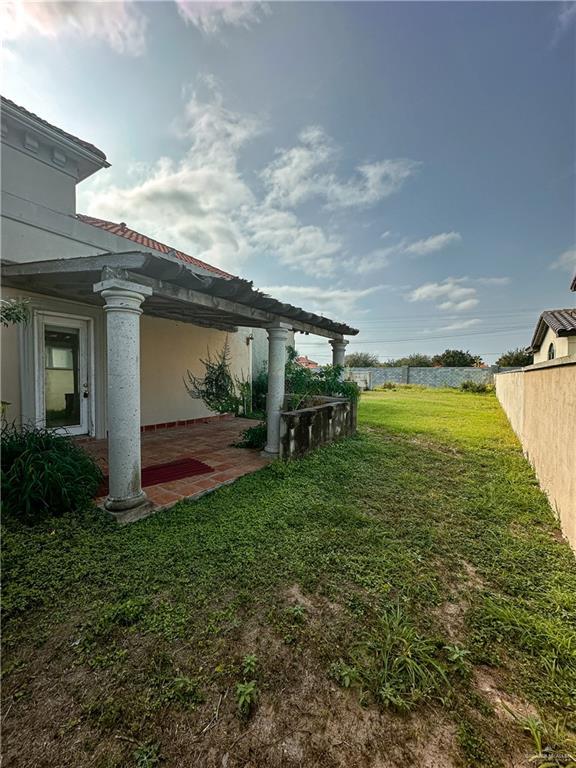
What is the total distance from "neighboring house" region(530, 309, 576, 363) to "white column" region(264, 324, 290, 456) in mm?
7655

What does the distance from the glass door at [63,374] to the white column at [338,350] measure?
239 inches

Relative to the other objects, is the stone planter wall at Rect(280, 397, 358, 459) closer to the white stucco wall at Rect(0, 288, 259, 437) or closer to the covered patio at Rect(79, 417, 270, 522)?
the covered patio at Rect(79, 417, 270, 522)

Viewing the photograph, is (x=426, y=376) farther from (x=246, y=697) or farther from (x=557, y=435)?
(x=246, y=697)

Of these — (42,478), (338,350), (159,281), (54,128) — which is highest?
(54,128)

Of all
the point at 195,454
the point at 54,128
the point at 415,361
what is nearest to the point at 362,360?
the point at 415,361

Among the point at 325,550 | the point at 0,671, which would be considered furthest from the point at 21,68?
the point at 325,550

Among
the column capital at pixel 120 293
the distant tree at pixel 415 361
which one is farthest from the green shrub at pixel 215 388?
the distant tree at pixel 415 361

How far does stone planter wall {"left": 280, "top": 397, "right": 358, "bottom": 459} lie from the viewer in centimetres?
564

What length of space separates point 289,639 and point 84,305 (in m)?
6.43

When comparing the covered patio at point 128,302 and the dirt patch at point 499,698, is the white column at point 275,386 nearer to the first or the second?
the covered patio at point 128,302

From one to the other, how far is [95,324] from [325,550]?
238 inches

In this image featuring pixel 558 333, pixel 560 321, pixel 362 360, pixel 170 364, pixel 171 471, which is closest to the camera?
pixel 171 471

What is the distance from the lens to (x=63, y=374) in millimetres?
5941

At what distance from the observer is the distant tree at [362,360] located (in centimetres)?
4186
